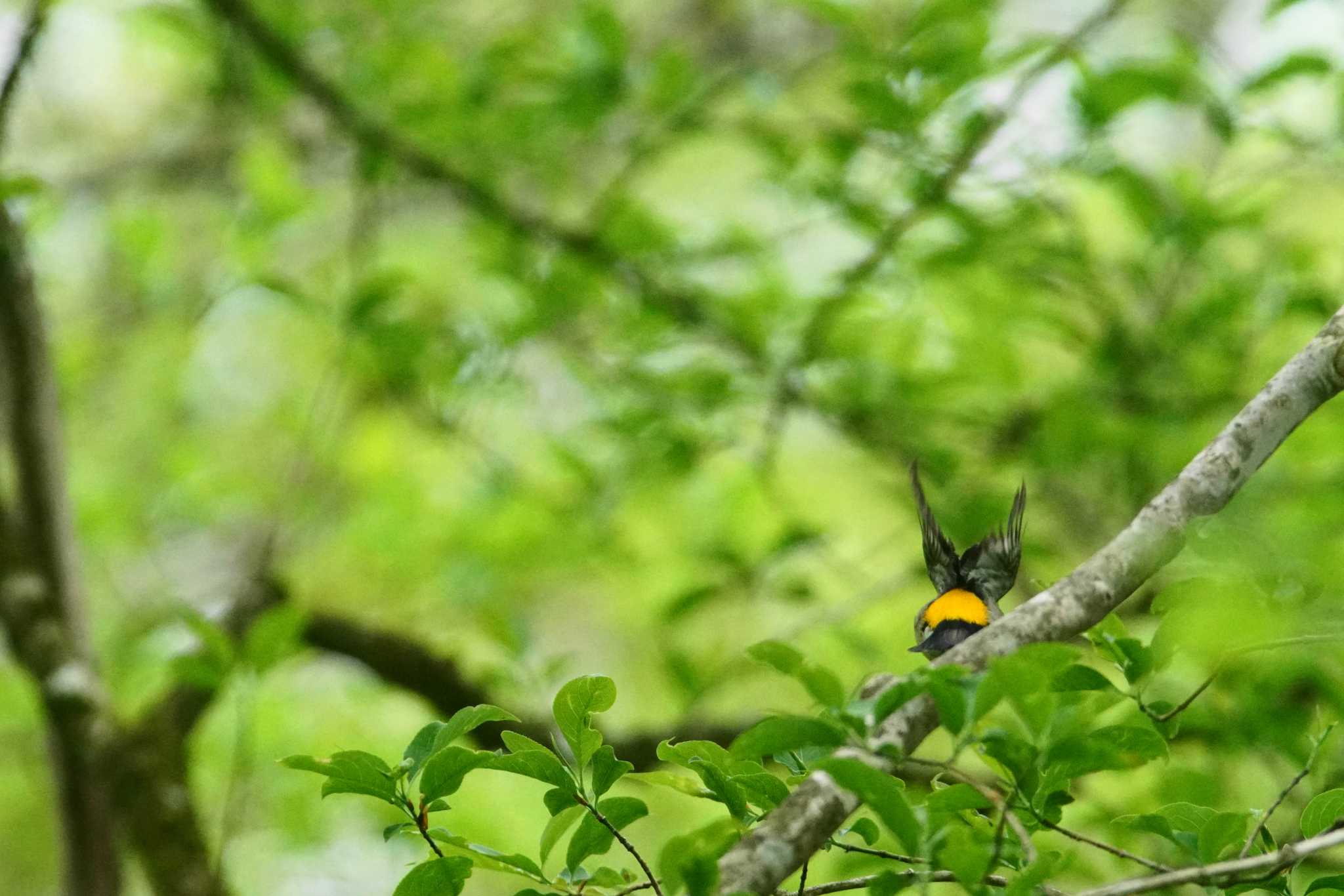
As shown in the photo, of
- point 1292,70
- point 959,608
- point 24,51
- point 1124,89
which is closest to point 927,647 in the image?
point 959,608

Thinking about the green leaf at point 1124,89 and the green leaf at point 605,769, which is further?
the green leaf at point 1124,89

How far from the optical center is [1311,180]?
338 cm

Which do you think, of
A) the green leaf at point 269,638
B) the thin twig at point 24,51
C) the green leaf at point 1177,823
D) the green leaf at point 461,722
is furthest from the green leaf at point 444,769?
the thin twig at point 24,51

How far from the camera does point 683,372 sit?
2.76 meters

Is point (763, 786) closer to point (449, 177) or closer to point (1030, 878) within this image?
point (1030, 878)

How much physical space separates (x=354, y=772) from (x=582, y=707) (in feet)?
0.60

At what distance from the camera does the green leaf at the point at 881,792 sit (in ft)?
2.20

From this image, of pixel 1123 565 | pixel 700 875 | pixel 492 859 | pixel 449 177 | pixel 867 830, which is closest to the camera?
pixel 700 875

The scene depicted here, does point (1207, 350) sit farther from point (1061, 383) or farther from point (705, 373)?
point (705, 373)

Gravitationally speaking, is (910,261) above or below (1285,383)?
above

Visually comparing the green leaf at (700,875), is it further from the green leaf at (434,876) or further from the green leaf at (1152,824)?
the green leaf at (1152,824)

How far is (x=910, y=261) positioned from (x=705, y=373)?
0.51 m

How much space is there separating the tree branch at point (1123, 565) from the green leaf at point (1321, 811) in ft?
1.05

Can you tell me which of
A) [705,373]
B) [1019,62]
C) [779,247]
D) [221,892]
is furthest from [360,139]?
[221,892]
